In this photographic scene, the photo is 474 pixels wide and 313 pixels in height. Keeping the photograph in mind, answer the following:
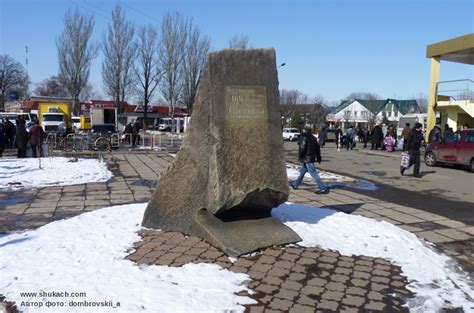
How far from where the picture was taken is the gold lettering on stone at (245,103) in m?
5.25

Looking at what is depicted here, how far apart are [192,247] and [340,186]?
6.95m

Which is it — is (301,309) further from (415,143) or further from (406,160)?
(406,160)

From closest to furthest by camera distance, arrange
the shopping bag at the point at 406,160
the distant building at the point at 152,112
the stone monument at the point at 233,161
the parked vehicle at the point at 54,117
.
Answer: the stone monument at the point at 233,161 < the shopping bag at the point at 406,160 < the parked vehicle at the point at 54,117 < the distant building at the point at 152,112

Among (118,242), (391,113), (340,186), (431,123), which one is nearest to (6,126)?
(340,186)

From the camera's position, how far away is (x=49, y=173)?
11.9 meters

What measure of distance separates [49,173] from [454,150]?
1436 centimetres

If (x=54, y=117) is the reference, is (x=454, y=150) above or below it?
below

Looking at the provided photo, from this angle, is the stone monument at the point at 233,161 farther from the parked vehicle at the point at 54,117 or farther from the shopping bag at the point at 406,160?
the parked vehicle at the point at 54,117

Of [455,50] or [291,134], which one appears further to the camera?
[291,134]

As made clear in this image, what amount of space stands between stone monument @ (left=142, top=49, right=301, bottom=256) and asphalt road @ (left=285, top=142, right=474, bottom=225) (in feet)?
14.5

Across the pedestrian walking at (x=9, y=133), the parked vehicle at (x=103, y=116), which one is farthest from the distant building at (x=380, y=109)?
the pedestrian walking at (x=9, y=133)

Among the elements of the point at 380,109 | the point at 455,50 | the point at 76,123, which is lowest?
A: the point at 76,123

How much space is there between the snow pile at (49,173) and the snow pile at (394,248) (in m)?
6.42

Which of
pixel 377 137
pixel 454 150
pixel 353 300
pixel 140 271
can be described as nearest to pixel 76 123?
pixel 377 137
